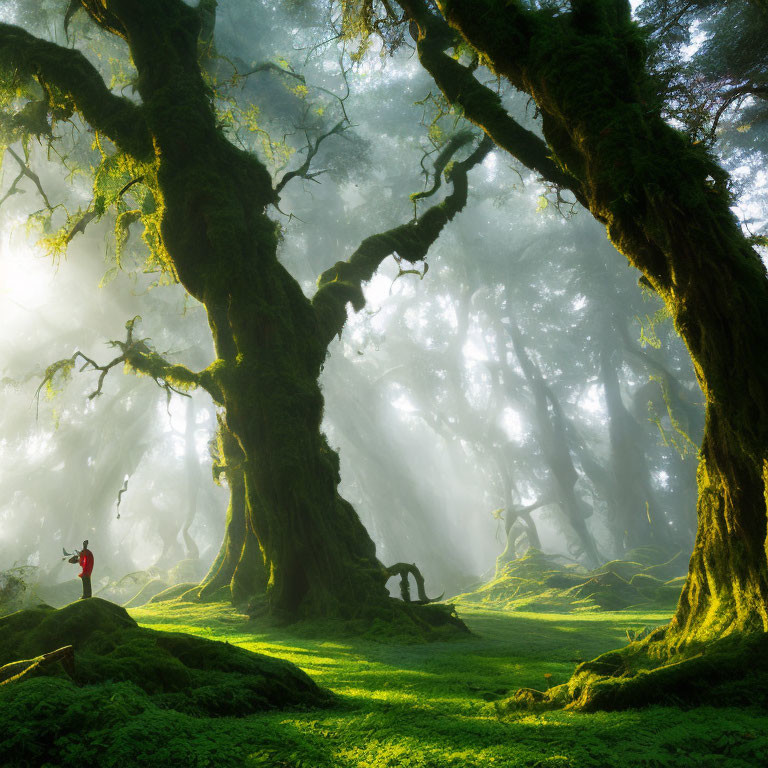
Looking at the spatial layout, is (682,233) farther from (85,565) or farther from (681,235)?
(85,565)

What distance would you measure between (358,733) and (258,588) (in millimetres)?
8621

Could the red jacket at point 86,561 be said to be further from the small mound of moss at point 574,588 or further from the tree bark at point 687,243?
the small mound of moss at point 574,588

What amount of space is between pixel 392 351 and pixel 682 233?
35172mm

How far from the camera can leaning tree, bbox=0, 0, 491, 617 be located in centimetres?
824

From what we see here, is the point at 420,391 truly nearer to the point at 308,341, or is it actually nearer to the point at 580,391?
the point at 580,391

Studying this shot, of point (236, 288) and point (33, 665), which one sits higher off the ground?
point (236, 288)

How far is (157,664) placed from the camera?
322 centimetres

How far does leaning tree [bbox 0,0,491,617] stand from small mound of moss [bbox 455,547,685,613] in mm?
8288

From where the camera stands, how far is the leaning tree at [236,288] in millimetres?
8242

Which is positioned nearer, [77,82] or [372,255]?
[77,82]

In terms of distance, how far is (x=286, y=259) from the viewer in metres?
30.2

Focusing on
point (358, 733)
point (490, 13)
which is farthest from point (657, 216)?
point (358, 733)

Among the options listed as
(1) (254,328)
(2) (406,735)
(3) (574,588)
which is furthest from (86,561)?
(3) (574,588)

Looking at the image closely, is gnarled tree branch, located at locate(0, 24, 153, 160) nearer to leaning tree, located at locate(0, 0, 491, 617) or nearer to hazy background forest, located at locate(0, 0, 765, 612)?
leaning tree, located at locate(0, 0, 491, 617)
